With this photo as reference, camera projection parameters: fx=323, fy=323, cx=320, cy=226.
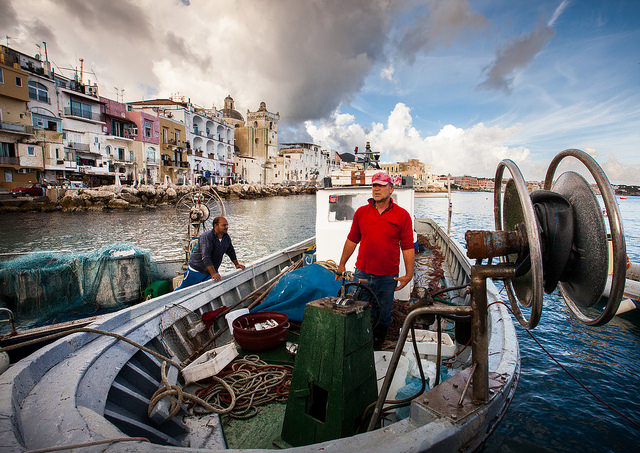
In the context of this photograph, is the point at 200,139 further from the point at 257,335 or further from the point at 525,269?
the point at 525,269

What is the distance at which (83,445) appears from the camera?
166 centimetres

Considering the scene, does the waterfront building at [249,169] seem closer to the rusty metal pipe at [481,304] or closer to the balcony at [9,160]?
the balcony at [9,160]

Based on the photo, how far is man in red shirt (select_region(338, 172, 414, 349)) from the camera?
12.3 ft

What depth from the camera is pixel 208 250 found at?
17.6 ft

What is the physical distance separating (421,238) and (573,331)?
6.42 metres

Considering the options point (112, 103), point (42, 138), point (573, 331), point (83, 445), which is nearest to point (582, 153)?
point (83, 445)

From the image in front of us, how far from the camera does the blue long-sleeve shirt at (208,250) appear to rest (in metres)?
5.36

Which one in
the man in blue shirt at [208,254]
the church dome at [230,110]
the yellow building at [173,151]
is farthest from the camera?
the church dome at [230,110]

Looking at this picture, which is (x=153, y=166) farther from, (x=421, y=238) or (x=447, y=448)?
(x=447, y=448)

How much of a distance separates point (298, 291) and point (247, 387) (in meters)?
1.54

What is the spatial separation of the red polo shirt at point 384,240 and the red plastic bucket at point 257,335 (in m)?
1.31

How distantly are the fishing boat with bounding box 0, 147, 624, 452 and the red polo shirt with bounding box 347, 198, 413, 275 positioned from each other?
105 centimetres

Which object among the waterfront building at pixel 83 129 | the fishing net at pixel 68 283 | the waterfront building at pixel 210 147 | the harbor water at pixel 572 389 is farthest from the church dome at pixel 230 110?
the fishing net at pixel 68 283

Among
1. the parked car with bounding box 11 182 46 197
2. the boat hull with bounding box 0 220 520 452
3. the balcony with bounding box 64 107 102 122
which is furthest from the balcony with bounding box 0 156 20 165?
the boat hull with bounding box 0 220 520 452
